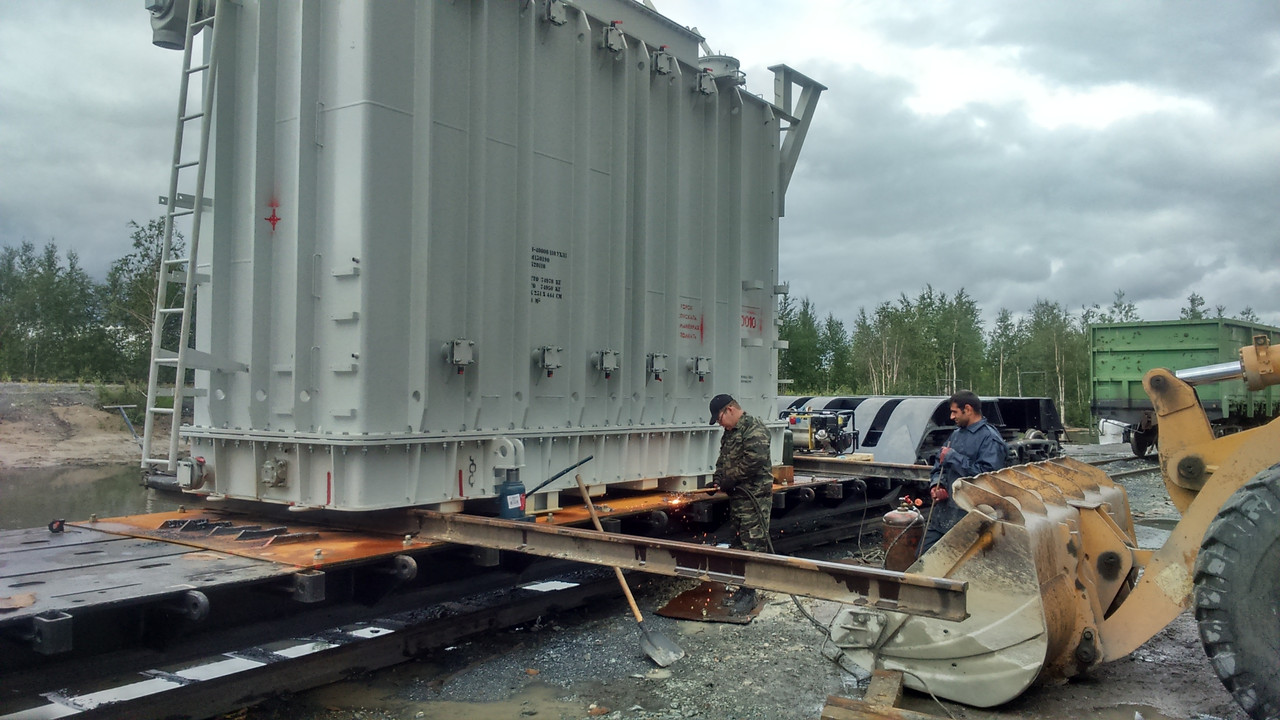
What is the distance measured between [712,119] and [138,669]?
657cm

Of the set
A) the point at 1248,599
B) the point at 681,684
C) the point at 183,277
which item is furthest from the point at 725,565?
the point at 183,277

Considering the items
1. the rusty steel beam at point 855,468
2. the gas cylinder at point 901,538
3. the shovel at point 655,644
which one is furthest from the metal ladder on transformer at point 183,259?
the rusty steel beam at point 855,468

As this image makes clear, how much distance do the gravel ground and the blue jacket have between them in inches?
61.2

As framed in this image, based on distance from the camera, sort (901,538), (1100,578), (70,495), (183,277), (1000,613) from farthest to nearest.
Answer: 1. (70,495)
2. (901,538)
3. (183,277)
4. (1100,578)
5. (1000,613)

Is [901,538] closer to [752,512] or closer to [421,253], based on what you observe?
[752,512]

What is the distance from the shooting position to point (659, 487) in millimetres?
8062

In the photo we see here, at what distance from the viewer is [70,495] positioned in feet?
50.2

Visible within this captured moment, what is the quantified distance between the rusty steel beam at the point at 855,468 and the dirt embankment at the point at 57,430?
1881cm

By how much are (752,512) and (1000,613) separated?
114 inches

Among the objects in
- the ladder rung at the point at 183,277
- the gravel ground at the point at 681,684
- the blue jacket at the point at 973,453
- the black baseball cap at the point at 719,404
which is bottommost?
the gravel ground at the point at 681,684

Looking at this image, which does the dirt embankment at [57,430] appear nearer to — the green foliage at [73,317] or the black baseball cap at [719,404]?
the green foliage at [73,317]

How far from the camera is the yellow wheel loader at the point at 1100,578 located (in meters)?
3.99

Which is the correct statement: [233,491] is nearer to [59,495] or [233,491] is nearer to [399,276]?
[399,276]

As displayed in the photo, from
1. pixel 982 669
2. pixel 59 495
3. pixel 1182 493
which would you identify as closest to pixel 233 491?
pixel 982 669
